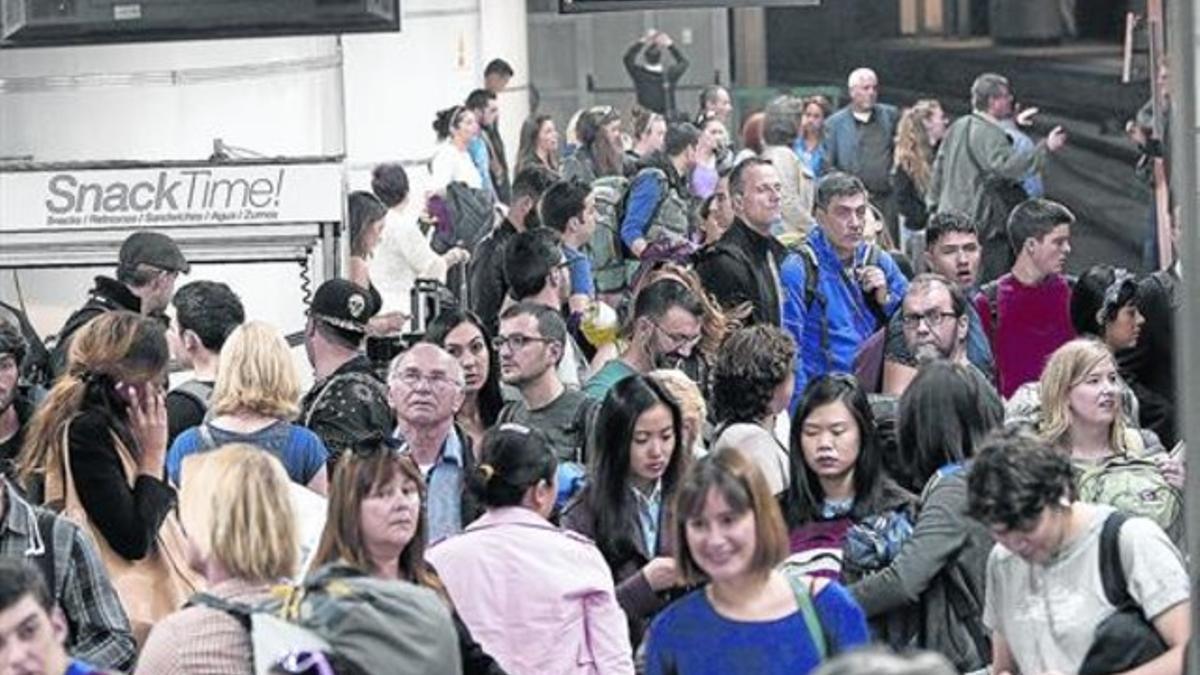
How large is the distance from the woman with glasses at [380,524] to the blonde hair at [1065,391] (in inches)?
93.4

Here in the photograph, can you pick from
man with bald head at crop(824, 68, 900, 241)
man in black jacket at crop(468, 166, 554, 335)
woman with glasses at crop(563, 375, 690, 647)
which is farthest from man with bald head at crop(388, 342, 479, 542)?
man with bald head at crop(824, 68, 900, 241)

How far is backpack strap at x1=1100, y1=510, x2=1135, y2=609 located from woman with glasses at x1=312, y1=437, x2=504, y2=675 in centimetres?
141

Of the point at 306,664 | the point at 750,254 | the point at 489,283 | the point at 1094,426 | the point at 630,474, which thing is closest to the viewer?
the point at 306,664

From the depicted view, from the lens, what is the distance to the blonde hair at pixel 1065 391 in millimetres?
9820

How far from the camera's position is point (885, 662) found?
457 cm

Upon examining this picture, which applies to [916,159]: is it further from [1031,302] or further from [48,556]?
[48,556]

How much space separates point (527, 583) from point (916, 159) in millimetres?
15862

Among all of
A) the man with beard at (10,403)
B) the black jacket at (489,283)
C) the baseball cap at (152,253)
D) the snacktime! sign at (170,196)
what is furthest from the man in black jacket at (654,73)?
the man with beard at (10,403)

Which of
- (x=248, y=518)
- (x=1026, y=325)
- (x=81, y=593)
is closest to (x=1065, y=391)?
(x=81, y=593)

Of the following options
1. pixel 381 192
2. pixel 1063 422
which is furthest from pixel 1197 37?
pixel 381 192

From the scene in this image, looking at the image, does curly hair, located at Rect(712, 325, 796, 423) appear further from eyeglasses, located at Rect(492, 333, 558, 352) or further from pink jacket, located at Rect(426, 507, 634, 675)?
pink jacket, located at Rect(426, 507, 634, 675)

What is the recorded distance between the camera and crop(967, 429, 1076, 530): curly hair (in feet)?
25.5

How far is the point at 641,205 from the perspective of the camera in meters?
17.8

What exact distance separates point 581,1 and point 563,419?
4850 mm
